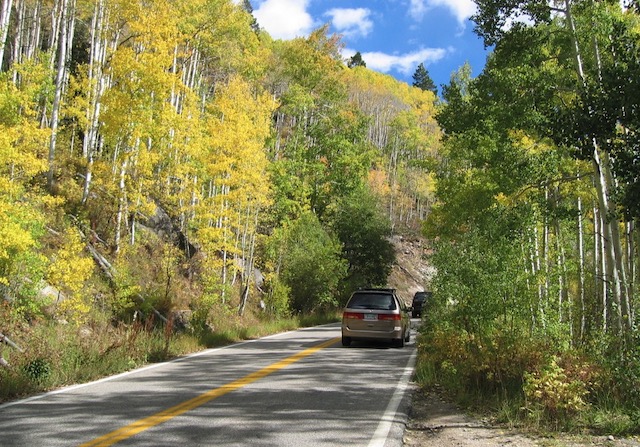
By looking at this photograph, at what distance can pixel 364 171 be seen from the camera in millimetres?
42969

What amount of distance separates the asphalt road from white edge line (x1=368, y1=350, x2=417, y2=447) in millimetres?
14

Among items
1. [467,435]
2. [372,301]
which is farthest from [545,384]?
[372,301]

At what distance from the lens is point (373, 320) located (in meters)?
16.4

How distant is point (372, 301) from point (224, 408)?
9.83 meters

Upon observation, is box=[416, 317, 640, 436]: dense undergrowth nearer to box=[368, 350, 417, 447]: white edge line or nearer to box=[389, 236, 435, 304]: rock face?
box=[368, 350, 417, 447]: white edge line

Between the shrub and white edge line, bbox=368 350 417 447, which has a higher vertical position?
the shrub

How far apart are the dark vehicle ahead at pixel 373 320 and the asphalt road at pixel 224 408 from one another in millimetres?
3875

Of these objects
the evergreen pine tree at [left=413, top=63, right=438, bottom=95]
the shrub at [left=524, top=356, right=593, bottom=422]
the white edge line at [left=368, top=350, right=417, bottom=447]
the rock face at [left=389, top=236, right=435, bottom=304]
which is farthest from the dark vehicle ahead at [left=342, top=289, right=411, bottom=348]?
the evergreen pine tree at [left=413, top=63, right=438, bottom=95]

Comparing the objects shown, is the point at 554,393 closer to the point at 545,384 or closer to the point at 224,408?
the point at 545,384

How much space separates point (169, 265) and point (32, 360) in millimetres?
9162

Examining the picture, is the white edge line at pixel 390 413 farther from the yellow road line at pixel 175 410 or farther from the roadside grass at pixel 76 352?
the roadside grass at pixel 76 352

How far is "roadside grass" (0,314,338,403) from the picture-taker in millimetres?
9062

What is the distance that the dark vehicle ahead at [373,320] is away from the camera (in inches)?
645

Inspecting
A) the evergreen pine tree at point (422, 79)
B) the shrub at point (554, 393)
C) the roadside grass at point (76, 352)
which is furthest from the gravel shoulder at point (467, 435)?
the evergreen pine tree at point (422, 79)
